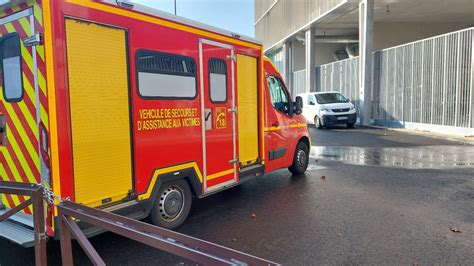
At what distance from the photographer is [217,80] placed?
17.1 ft

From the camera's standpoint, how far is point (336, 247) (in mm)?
4125

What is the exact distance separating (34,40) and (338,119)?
15690 millimetres

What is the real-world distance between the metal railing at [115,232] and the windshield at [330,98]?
655 inches

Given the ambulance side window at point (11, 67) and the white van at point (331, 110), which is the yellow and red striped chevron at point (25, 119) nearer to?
the ambulance side window at point (11, 67)

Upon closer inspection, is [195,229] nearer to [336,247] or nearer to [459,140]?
[336,247]

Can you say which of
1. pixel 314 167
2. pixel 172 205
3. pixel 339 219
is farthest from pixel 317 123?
pixel 172 205

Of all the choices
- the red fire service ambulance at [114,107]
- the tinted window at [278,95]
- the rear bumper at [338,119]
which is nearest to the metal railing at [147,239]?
the red fire service ambulance at [114,107]

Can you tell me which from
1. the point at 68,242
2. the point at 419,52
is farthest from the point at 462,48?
the point at 68,242

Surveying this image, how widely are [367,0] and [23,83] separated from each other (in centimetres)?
1718

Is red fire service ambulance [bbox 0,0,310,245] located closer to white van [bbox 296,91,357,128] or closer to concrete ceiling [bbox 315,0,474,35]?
white van [bbox 296,91,357,128]

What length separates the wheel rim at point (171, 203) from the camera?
4.52 meters

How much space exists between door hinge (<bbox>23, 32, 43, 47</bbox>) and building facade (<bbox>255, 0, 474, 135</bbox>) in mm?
13798

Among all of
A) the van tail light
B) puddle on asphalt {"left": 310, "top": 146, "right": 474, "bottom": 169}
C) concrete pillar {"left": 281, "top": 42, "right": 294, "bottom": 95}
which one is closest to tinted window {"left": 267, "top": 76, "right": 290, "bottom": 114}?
puddle on asphalt {"left": 310, "top": 146, "right": 474, "bottom": 169}

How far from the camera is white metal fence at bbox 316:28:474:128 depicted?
1345 cm
